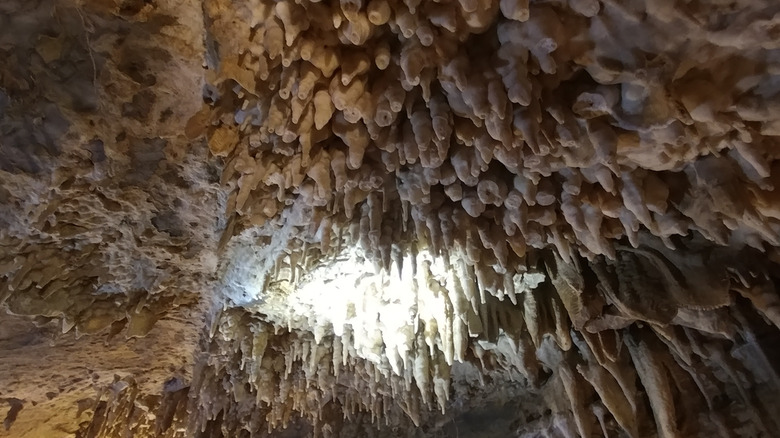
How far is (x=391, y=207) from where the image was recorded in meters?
3.52

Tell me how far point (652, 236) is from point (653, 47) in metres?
1.59

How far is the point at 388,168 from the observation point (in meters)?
3.07

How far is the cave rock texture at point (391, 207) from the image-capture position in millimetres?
2447

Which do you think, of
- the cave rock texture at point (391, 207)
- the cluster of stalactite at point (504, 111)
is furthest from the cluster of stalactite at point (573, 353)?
the cluster of stalactite at point (504, 111)

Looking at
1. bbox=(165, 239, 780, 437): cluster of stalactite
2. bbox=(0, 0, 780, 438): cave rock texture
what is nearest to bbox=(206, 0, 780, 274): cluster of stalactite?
bbox=(0, 0, 780, 438): cave rock texture

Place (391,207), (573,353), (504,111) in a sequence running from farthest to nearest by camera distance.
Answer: (573,353) → (391,207) → (504,111)

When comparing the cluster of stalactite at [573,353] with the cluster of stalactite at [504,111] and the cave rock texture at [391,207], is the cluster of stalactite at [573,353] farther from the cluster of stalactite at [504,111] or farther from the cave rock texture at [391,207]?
the cluster of stalactite at [504,111]

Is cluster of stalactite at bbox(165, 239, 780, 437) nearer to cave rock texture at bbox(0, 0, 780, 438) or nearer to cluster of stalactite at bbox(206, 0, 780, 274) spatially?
cave rock texture at bbox(0, 0, 780, 438)

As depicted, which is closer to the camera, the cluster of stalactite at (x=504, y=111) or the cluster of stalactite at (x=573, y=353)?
the cluster of stalactite at (x=504, y=111)

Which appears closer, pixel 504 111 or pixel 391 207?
pixel 504 111

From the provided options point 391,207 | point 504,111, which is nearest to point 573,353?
point 391,207

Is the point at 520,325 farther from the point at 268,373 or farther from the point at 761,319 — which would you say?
the point at 268,373

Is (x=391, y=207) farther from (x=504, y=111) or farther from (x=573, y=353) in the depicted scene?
(x=573, y=353)

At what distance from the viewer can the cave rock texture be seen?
2447 millimetres
